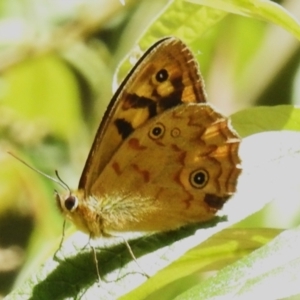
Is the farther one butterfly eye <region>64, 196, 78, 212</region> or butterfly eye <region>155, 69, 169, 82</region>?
butterfly eye <region>64, 196, 78, 212</region>

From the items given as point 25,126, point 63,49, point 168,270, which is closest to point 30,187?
point 25,126

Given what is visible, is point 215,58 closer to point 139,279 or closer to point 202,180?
point 202,180

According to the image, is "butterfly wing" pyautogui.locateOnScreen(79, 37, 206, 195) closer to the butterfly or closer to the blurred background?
the butterfly

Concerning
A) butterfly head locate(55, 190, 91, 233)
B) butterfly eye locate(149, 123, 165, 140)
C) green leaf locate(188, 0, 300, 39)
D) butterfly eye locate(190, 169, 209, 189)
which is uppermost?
green leaf locate(188, 0, 300, 39)

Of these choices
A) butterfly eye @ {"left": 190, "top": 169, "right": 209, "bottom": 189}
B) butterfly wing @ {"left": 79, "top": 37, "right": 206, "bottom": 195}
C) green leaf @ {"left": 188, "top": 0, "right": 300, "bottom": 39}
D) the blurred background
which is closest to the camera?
green leaf @ {"left": 188, "top": 0, "right": 300, "bottom": 39}

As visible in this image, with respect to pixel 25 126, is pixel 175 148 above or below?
above

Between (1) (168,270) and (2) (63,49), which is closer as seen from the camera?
(1) (168,270)

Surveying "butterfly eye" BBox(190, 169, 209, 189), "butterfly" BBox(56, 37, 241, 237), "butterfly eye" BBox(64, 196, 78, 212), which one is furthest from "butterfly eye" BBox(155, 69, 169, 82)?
"butterfly eye" BBox(64, 196, 78, 212)

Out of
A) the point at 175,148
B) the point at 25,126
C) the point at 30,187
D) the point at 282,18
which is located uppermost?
the point at 282,18
